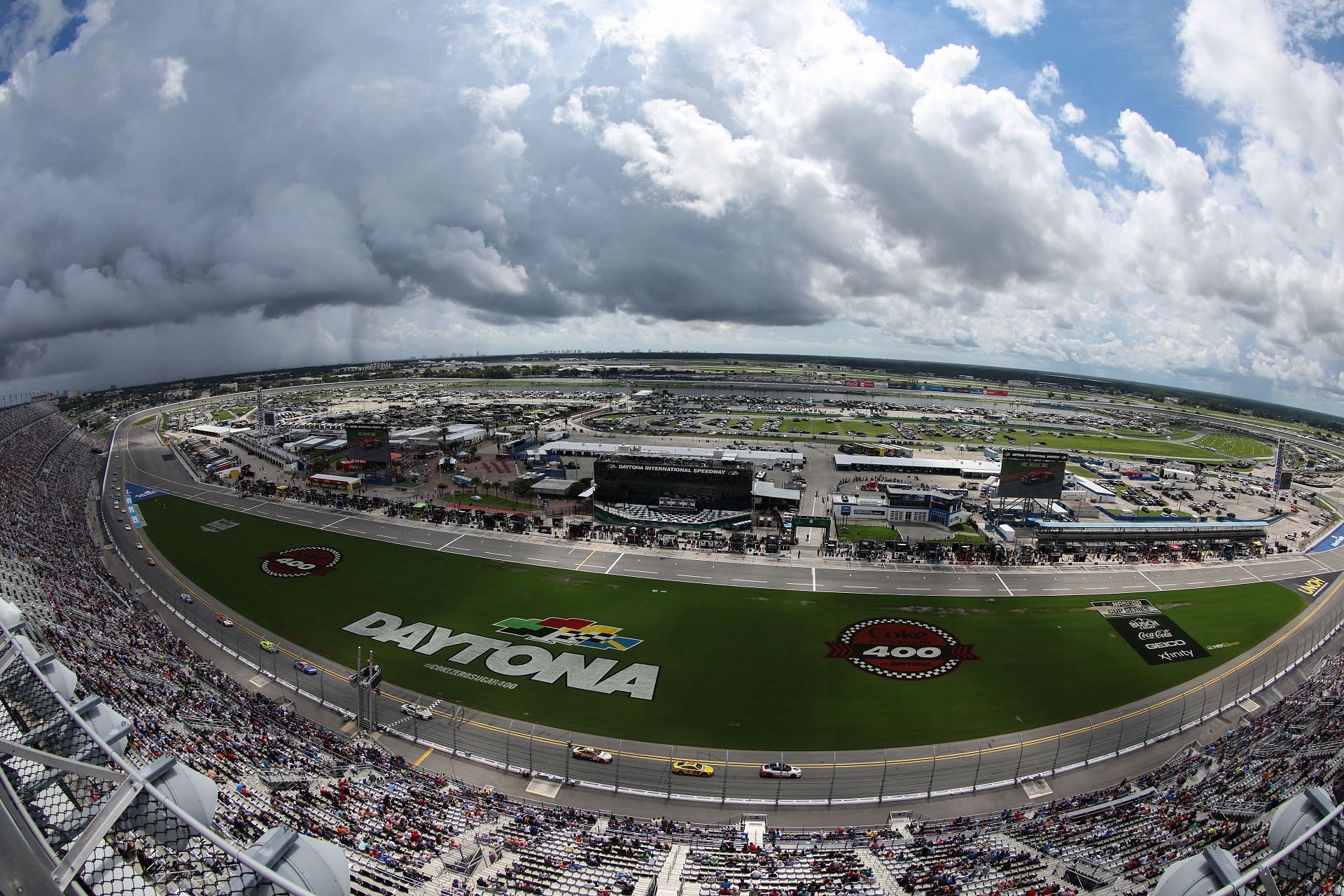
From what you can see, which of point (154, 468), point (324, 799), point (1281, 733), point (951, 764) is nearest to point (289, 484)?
point (154, 468)

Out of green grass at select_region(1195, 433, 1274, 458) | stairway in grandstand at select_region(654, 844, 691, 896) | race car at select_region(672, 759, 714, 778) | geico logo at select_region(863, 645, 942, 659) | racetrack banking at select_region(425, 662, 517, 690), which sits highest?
green grass at select_region(1195, 433, 1274, 458)

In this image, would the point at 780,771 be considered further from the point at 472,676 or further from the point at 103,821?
the point at 103,821

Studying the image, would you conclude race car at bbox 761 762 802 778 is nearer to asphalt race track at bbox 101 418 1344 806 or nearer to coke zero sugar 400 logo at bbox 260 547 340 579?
asphalt race track at bbox 101 418 1344 806

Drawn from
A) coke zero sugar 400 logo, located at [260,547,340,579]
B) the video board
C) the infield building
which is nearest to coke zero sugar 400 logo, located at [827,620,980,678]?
the infield building

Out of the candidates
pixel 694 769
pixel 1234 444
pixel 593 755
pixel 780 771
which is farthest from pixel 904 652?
pixel 1234 444

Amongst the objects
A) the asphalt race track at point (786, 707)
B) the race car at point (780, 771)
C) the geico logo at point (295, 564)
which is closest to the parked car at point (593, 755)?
the asphalt race track at point (786, 707)

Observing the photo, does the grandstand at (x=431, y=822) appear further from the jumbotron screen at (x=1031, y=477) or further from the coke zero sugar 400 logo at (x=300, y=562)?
the jumbotron screen at (x=1031, y=477)
